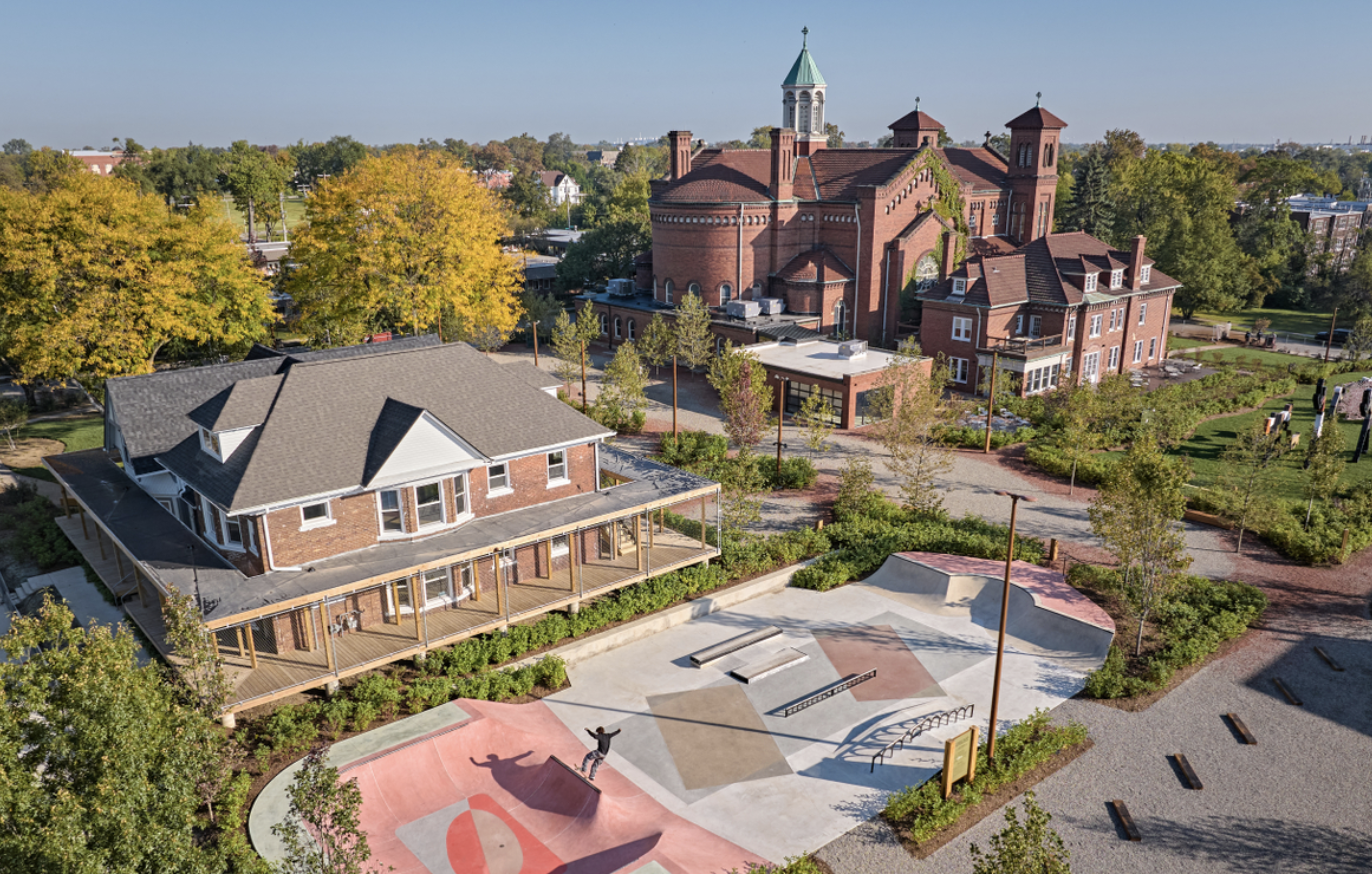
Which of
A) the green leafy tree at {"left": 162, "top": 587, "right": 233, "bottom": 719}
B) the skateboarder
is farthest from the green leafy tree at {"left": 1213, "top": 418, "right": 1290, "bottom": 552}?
the green leafy tree at {"left": 162, "top": 587, "right": 233, "bottom": 719}

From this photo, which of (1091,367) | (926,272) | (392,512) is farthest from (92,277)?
(1091,367)

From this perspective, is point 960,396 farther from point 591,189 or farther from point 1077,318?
point 591,189

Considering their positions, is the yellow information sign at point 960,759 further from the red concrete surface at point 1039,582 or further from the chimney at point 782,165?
the chimney at point 782,165

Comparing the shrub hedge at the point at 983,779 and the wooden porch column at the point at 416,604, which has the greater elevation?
the wooden porch column at the point at 416,604

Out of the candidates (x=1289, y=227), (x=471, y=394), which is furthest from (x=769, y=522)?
(x=1289, y=227)

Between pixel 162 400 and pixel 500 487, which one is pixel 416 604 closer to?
pixel 500 487

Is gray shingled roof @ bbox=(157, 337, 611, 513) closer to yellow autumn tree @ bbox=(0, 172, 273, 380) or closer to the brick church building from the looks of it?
yellow autumn tree @ bbox=(0, 172, 273, 380)

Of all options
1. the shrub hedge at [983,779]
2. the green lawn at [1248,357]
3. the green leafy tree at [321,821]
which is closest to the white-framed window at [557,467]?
the green leafy tree at [321,821]
